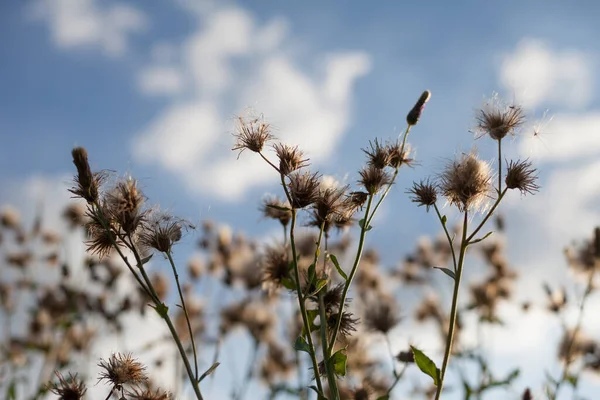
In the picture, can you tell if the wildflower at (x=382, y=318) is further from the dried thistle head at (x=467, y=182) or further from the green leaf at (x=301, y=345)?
the green leaf at (x=301, y=345)

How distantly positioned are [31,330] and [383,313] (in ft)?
15.9

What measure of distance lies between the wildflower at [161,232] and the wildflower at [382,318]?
5.41 feet

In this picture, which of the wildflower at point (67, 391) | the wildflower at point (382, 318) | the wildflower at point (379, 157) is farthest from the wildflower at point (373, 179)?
the wildflower at point (382, 318)

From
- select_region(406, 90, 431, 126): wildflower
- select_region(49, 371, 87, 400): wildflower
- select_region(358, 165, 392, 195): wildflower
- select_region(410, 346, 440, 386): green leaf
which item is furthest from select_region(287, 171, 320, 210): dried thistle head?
select_region(49, 371, 87, 400): wildflower

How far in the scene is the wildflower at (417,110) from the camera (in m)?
2.58

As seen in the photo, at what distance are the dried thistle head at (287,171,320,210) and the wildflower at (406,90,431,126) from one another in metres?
0.45

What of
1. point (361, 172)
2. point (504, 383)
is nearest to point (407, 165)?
point (361, 172)

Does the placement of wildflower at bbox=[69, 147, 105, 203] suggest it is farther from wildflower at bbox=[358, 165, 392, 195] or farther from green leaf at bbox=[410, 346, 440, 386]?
green leaf at bbox=[410, 346, 440, 386]

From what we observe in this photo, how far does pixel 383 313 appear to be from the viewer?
12.8ft

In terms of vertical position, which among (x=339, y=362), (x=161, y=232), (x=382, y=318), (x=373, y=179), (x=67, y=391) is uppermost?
(x=382, y=318)

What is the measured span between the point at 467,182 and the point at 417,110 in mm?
344

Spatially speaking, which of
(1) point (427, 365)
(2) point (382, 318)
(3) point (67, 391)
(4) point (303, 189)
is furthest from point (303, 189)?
(2) point (382, 318)

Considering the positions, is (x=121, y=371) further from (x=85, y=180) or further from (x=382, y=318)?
(x=382, y=318)

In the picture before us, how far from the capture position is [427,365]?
2.29m
